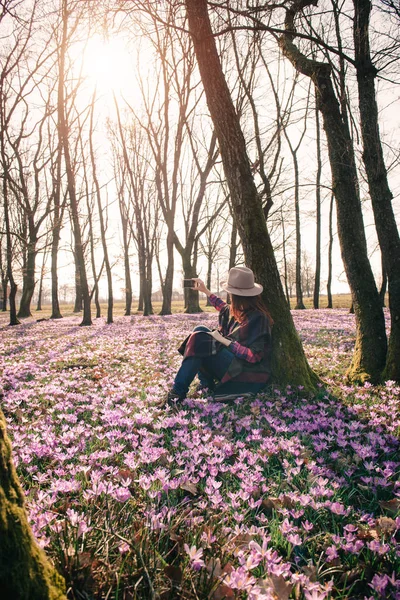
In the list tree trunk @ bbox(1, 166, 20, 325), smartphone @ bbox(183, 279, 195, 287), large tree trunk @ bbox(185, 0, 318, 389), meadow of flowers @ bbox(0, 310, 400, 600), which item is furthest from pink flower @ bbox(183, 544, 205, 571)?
tree trunk @ bbox(1, 166, 20, 325)

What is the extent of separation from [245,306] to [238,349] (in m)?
0.59

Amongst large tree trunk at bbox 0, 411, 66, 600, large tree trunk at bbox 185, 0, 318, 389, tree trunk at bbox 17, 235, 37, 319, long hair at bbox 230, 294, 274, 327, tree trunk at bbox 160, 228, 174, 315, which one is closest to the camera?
large tree trunk at bbox 0, 411, 66, 600

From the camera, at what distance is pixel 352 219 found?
16.0 feet

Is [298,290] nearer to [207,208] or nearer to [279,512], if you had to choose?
[207,208]

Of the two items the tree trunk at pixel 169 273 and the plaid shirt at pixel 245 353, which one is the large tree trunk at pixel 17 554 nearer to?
the plaid shirt at pixel 245 353

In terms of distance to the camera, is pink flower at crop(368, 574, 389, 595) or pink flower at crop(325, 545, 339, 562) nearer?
pink flower at crop(368, 574, 389, 595)

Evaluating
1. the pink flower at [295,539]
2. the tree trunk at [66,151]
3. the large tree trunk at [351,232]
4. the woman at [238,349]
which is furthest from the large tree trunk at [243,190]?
the tree trunk at [66,151]

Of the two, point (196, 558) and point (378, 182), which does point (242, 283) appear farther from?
point (196, 558)

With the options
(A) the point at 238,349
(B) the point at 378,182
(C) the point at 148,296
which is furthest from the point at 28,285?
(B) the point at 378,182

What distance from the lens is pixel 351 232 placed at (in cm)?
488

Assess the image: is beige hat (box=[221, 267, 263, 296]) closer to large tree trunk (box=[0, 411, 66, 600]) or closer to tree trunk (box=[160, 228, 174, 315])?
large tree trunk (box=[0, 411, 66, 600])

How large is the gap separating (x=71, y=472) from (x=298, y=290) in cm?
2370

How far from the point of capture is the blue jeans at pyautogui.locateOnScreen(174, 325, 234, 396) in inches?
168

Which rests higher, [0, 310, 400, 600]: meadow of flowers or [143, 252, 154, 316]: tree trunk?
[143, 252, 154, 316]: tree trunk
